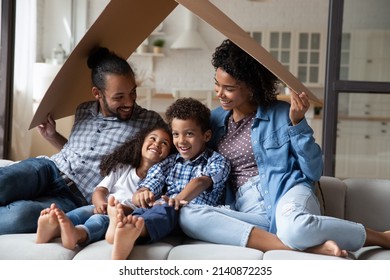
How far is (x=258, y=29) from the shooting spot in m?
7.27

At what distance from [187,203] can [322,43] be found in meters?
5.50

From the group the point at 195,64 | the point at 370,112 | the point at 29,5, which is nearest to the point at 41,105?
the point at 370,112

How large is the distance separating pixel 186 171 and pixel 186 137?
12 centimetres

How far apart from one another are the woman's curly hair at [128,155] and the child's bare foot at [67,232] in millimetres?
472

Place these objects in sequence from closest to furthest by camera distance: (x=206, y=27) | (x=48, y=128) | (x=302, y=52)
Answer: (x=48, y=128)
(x=302, y=52)
(x=206, y=27)

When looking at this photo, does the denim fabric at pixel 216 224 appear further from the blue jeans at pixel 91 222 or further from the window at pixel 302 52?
the window at pixel 302 52

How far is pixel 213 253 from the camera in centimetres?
184

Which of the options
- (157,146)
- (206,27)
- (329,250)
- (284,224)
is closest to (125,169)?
(157,146)

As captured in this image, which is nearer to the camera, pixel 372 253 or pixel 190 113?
pixel 372 253

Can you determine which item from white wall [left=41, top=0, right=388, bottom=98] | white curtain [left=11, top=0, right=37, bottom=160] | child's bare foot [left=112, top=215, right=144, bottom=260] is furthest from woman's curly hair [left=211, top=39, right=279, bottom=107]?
white wall [left=41, top=0, right=388, bottom=98]

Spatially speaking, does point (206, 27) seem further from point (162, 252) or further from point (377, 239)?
point (162, 252)

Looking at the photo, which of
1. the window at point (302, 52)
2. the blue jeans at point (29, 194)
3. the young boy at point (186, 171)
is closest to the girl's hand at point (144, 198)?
the young boy at point (186, 171)

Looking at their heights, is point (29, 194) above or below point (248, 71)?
below

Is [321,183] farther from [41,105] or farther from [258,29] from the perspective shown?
[258,29]
